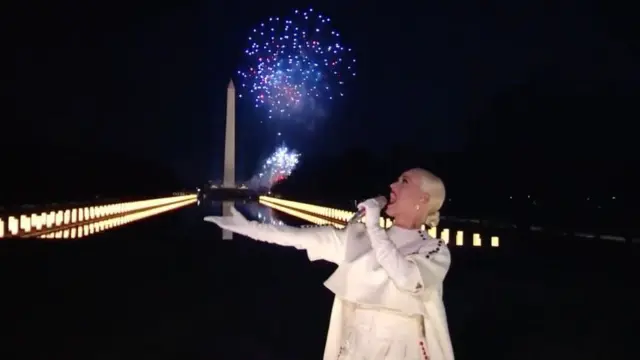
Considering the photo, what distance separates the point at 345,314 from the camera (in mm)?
4047

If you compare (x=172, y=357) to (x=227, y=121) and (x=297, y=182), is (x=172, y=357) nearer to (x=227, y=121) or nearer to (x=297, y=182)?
(x=227, y=121)

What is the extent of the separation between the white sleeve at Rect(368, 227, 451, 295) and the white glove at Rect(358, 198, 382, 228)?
0.10ft

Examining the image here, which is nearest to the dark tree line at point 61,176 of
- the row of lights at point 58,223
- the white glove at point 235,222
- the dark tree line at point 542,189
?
the row of lights at point 58,223

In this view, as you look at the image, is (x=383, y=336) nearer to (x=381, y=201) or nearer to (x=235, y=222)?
(x=381, y=201)

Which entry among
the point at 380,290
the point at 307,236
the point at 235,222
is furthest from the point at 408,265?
the point at 235,222

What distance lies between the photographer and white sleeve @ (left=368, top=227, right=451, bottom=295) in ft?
12.0

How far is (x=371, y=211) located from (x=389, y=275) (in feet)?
0.87

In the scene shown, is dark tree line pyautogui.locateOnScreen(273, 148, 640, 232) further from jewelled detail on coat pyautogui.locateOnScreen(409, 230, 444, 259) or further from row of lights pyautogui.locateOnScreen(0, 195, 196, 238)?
jewelled detail on coat pyautogui.locateOnScreen(409, 230, 444, 259)

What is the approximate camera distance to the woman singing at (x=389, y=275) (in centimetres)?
377

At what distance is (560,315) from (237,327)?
4.17 metres

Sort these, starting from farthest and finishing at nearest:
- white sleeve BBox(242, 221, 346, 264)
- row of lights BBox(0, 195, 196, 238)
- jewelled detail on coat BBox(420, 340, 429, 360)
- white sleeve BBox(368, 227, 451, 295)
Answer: row of lights BBox(0, 195, 196, 238) < white sleeve BBox(242, 221, 346, 264) < jewelled detail on coat BBox(420, 340, 429, 360) < white sleeve BBox(368, 227, 451, 295)

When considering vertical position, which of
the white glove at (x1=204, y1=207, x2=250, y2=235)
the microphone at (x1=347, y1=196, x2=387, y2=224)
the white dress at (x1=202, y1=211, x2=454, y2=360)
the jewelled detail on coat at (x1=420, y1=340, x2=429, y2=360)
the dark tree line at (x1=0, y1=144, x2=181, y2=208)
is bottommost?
the dark tree line at (x1=0, y1=144, x2=181, y2=208)

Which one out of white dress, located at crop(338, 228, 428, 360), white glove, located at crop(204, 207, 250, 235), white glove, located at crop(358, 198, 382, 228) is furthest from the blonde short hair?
white glove, located at crop(204, 207, 250, 235)

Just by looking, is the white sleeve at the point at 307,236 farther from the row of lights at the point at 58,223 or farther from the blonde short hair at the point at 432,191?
the row of lights at the point at 58,223
